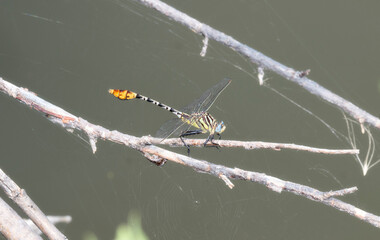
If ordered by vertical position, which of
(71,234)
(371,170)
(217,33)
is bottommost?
(71,234)

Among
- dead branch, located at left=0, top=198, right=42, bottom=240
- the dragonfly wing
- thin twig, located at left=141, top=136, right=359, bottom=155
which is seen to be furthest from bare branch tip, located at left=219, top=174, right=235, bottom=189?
dead branch, located at left=0, top=198, right=42, bottom=240

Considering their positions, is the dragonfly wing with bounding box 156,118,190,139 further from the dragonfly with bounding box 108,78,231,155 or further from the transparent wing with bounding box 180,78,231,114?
the transparent wing with bounding box 180,78,231,114

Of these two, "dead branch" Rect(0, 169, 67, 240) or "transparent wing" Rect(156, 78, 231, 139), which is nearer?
"dead branch" Rect(0, 169, 67, 240)

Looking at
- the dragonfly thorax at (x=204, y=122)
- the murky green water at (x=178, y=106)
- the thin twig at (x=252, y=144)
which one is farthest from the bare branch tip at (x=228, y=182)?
the murky green water at (x=178, y=106)

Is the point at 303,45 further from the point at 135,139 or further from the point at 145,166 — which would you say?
the point at 135,139

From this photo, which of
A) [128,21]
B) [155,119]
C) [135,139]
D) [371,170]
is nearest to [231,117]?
[155,119]

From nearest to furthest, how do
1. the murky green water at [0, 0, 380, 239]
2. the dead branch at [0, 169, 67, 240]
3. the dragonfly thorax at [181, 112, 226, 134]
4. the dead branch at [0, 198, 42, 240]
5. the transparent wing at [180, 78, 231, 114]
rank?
1. the dead branch at [0, 198, 42, 240]
2. the dead branch at [0, 169, 67, 240]
3. the dragonfly thorax at [181, 112, 226, 134]
4. the transparent wing at [180, 78, 231, 114]
5. the murky green water at [0, 0, 380, 239]
